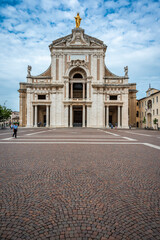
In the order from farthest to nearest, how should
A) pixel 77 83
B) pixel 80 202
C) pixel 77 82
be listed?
pixel 77 83, pixel 77 82, pixel 80 202

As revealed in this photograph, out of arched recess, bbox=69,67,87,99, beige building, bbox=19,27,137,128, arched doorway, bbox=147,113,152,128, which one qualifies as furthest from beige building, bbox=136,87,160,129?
arched recess, bbox=69,67,87,99

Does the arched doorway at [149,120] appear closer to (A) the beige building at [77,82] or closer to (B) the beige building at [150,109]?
(B) the beige building at [150,109]

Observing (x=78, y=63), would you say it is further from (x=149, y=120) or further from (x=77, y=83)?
(x=149, y=120)

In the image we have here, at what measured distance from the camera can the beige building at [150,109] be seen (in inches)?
1737

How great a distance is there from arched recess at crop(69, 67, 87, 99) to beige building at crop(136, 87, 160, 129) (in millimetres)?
19401

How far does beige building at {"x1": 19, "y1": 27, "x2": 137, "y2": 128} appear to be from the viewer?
42375 mm

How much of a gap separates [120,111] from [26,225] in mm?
43591

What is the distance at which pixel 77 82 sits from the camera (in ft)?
144

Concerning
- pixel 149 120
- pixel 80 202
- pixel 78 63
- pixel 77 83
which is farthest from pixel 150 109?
pixel 80 202

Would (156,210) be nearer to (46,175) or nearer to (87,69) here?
(46,175)

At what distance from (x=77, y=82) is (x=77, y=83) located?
2.49m

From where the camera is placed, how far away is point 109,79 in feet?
142

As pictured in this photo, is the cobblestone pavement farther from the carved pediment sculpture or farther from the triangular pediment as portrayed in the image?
the triangular pediment

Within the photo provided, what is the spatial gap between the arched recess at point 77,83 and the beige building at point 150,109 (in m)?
19.4
